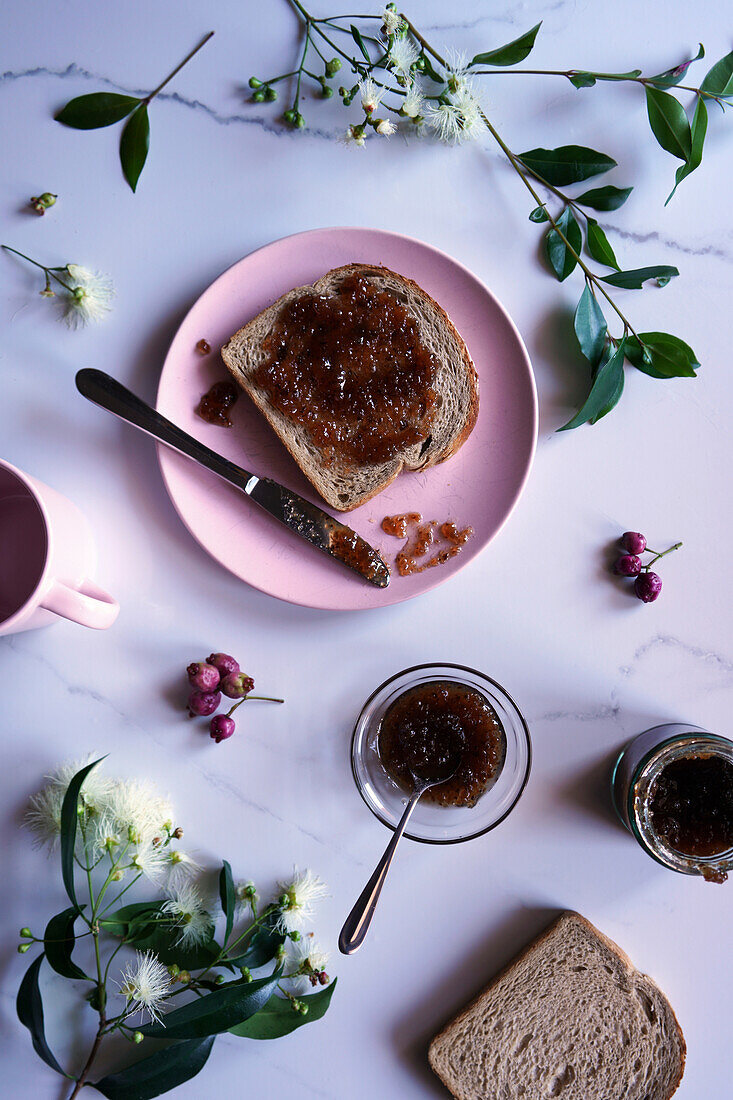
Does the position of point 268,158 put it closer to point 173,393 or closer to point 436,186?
point 436,186

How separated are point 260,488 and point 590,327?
82 cm

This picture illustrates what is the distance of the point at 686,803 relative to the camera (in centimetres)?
172

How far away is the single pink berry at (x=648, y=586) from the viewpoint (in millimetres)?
1828

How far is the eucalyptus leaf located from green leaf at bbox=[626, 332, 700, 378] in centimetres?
119

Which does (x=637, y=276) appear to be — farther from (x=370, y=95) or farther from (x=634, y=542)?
(x=370, y=95)

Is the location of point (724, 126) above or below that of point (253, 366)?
above

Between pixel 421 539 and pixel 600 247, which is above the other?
pixel 600 247

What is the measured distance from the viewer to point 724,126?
6.19ft

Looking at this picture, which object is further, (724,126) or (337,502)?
(724,126)

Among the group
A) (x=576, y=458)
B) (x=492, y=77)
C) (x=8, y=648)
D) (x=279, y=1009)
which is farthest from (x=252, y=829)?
(x=492, y=77)

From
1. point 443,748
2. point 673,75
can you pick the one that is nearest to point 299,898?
point 443,748

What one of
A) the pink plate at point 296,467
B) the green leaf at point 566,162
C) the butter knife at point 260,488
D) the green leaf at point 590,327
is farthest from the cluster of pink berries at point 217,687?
the green leaf at point 566,162

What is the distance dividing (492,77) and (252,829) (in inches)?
71.9

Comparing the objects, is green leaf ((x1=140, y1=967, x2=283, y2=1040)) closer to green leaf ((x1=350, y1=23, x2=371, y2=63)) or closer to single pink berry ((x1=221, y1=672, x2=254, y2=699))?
single pink berry ((x1=221, y1=672, x2=254, y2=699))
